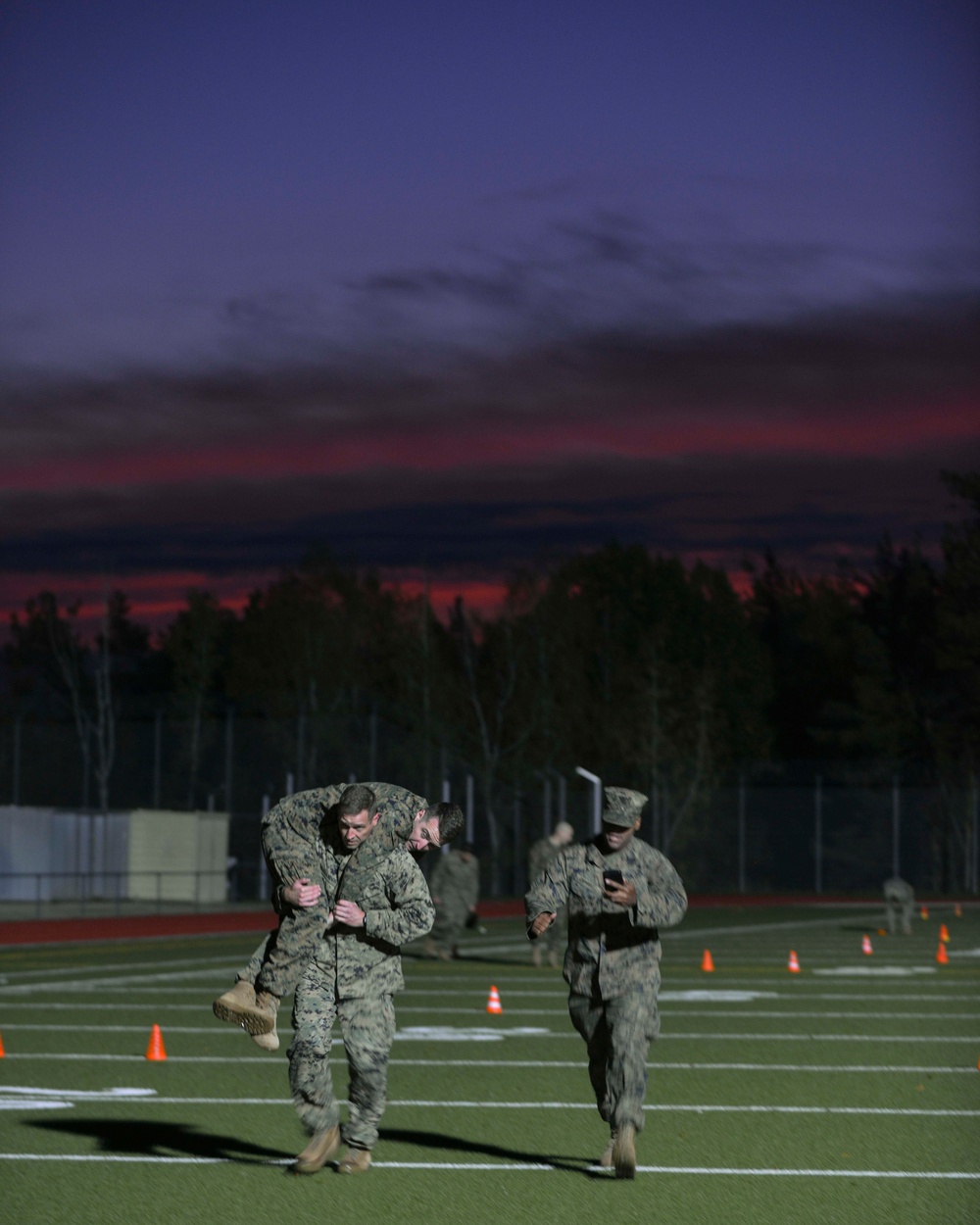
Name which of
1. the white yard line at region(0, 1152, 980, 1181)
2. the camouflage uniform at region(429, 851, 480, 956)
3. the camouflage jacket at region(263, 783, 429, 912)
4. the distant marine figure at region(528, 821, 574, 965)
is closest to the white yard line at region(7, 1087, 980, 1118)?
the white yard line at region(0, 1152, 980, 1181)

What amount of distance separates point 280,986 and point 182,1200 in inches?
43.5

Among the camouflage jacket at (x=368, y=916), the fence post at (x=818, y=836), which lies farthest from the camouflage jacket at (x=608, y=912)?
the fence post at (x=818, y=836)

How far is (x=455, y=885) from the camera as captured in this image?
1053 inches

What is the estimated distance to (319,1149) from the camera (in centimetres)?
970

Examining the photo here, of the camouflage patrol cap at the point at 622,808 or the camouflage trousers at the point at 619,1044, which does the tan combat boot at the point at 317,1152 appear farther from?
the camouflage patrol cap at the point at 622,808

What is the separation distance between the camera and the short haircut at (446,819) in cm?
1021

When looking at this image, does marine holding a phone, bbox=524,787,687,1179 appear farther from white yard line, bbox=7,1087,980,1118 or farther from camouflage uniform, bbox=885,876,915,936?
camouflage uniform, bbox=885,876,915,936

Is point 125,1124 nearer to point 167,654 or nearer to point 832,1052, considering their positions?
point 832,1052

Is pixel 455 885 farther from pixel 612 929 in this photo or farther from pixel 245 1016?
pixel 245 1016

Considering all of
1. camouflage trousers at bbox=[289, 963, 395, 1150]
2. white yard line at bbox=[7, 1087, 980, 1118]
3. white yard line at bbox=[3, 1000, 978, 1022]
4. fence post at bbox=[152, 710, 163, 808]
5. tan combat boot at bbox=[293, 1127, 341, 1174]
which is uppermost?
fence post at bbox=[152, 710, 163, 808]

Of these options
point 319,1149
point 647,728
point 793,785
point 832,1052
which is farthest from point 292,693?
point 319,1149

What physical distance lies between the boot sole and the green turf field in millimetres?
722

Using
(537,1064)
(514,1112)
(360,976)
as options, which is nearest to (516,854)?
(537,1064)

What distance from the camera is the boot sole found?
955 cm
